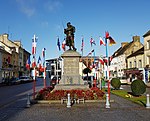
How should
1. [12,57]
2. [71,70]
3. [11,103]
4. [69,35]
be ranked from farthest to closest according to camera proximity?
[12,57] < [69,35] < [71,70] < [11,103]

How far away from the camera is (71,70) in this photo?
20.2m

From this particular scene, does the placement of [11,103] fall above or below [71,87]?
below

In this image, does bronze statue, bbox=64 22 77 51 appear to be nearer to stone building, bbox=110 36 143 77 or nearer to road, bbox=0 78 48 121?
road, bbox=0 78 48 121

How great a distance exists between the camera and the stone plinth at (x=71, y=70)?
1969 cm

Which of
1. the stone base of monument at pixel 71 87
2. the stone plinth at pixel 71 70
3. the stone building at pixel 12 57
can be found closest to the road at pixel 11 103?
the stone base of monument at pixel 71 87

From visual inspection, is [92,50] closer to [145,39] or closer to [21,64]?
[145,39]

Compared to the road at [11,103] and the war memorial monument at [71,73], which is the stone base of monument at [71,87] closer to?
the war memorial monument at [71,73]

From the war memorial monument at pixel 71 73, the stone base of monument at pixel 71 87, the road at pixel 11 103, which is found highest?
the war memorial monument at pixel 71 73

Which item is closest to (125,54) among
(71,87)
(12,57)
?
(12,57)

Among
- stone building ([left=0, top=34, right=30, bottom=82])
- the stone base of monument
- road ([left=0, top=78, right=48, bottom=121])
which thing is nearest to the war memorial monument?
the stone base of monument

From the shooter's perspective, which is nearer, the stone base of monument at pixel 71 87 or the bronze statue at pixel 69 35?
the stone base of monument at pixel 71 87

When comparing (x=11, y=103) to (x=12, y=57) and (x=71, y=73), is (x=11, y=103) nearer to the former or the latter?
(x=71, y=73)

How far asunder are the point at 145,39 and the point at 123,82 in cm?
989

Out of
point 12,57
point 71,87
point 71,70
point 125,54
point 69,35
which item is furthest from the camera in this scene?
point 12,57
